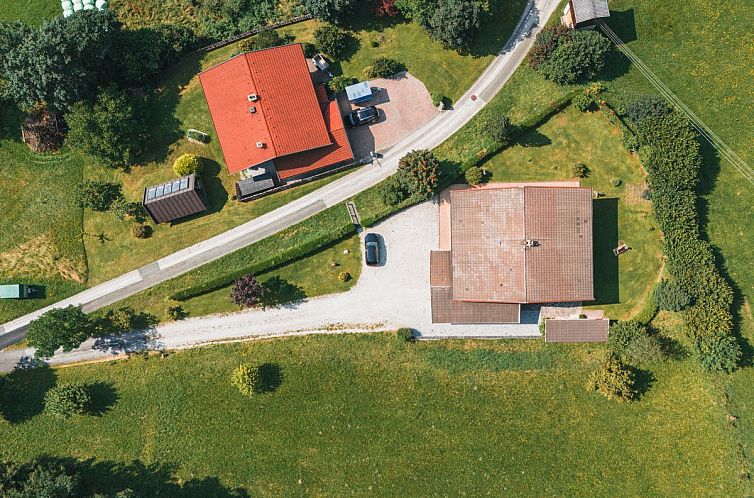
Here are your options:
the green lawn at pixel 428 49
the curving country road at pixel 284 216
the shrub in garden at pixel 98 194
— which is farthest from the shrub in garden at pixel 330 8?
the shrub in garden at pixel 98 194

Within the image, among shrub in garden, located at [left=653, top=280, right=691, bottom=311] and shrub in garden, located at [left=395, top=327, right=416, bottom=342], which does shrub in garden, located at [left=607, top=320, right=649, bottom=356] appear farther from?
shrub in garden, located at [left=395, top=327, right=416, bottom=342]

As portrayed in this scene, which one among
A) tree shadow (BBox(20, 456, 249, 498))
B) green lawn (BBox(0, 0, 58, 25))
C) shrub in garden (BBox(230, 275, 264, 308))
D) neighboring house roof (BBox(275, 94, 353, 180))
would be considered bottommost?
tree shadow (BBox(20, 456, 249, 498))

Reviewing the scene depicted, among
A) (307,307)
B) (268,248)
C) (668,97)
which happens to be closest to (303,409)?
(307,307)

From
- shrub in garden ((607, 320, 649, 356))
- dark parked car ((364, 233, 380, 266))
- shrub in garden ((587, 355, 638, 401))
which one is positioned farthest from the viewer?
dark parked car ((364, 233, 380, 266))

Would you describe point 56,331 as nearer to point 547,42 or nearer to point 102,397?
point 102,397

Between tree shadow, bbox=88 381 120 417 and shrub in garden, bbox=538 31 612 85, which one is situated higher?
shrub in garden, bbox=538 31 612 85

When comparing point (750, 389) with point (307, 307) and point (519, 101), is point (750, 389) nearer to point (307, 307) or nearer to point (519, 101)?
point (519, 101)

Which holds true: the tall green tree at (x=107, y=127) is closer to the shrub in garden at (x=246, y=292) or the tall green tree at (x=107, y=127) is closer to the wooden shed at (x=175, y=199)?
the wooden shed at (x=175, y=199)

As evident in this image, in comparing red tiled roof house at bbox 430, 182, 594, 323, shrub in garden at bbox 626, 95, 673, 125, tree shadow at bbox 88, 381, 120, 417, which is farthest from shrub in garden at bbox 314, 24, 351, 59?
tree shadow at bbox 88, 381, 120, 417
